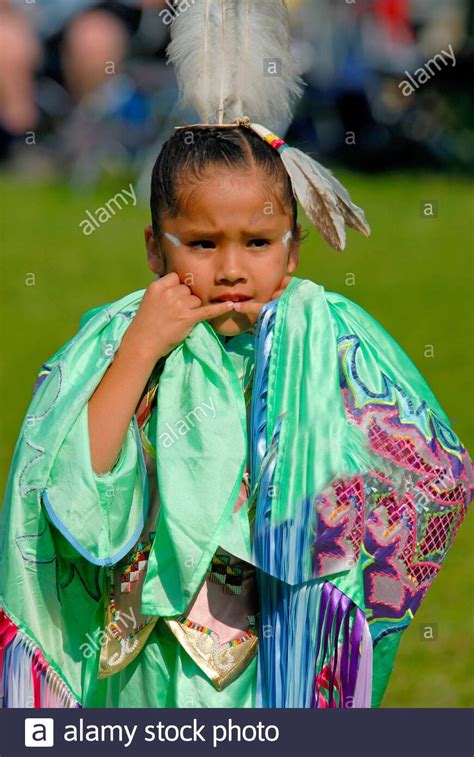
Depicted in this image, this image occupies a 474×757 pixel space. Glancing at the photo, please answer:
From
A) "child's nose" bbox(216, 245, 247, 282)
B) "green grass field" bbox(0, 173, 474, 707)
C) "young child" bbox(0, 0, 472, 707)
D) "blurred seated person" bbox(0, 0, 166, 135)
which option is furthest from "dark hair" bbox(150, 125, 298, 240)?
"blurred seated person" bbox(0, 0, 166, 135)

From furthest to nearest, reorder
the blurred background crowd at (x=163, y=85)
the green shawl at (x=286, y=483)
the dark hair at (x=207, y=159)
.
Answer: the blurred background crowd at (x=163, y=85), the dark hair at (x=207, y=159), the green shawl at (x=286, y=483)

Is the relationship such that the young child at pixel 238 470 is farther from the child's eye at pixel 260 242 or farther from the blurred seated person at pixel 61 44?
the blurred seated person at pixel 61 44

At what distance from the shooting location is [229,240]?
9.32ft

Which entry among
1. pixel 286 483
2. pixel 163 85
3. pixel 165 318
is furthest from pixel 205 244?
pixel 163 85

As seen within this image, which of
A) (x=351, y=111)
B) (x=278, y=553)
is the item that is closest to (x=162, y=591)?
(x=278, y=553)

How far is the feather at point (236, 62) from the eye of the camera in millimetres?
3021

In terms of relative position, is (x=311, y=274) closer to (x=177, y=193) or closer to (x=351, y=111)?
(x=351, y=111)

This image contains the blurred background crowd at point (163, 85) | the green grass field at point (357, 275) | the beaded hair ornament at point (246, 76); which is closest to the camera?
the beaded hair ornament at point (246, 76)

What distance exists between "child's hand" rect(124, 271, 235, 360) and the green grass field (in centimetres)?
283

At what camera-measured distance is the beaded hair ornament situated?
3014 mm

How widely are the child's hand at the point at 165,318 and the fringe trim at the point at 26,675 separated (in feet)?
2.43

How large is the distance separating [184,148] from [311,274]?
25.7ft

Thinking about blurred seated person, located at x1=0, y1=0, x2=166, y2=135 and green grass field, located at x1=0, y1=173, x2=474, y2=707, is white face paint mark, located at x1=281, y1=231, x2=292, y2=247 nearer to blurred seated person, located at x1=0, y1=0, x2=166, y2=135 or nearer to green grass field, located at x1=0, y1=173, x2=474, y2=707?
green grass field, located at x1=0, y1=173, x2=474, y2=707

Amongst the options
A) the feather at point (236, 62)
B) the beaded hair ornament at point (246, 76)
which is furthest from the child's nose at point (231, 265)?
the feather at point (236, 62)
